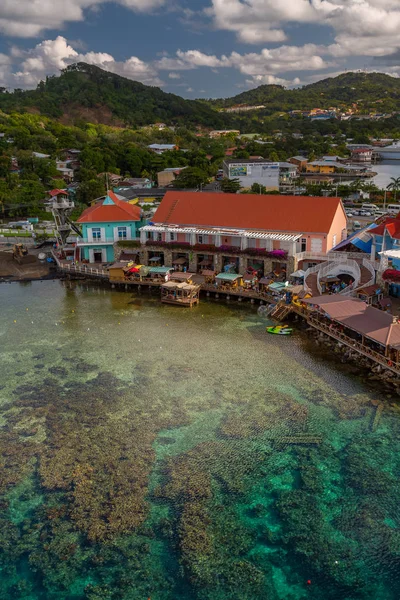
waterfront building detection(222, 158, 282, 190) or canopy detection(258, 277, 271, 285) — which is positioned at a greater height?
waterfront building detection(222, 158, 282, 190)

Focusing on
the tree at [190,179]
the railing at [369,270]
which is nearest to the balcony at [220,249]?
the railing at [369,270]

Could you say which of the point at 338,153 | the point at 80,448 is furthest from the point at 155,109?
the point at 80,448

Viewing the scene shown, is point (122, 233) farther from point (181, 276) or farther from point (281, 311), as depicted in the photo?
point (281, 311)

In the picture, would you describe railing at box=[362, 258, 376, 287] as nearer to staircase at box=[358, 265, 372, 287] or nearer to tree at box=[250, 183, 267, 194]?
staircase at box=[358, 265, 372, 287]

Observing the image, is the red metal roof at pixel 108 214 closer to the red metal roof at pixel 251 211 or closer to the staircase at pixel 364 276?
the red metal roof at pixel 251 211

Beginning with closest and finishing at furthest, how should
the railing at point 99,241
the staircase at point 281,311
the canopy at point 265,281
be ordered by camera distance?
the staircase at point 281,311 → the canopy at point 265,281 → the railing at point 99,241

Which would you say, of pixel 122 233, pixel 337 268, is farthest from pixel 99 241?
pixel 337 268

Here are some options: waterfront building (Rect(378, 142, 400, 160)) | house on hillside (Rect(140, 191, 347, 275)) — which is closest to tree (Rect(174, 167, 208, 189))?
house on hillside (Rect(140, 191, 347, 275))
